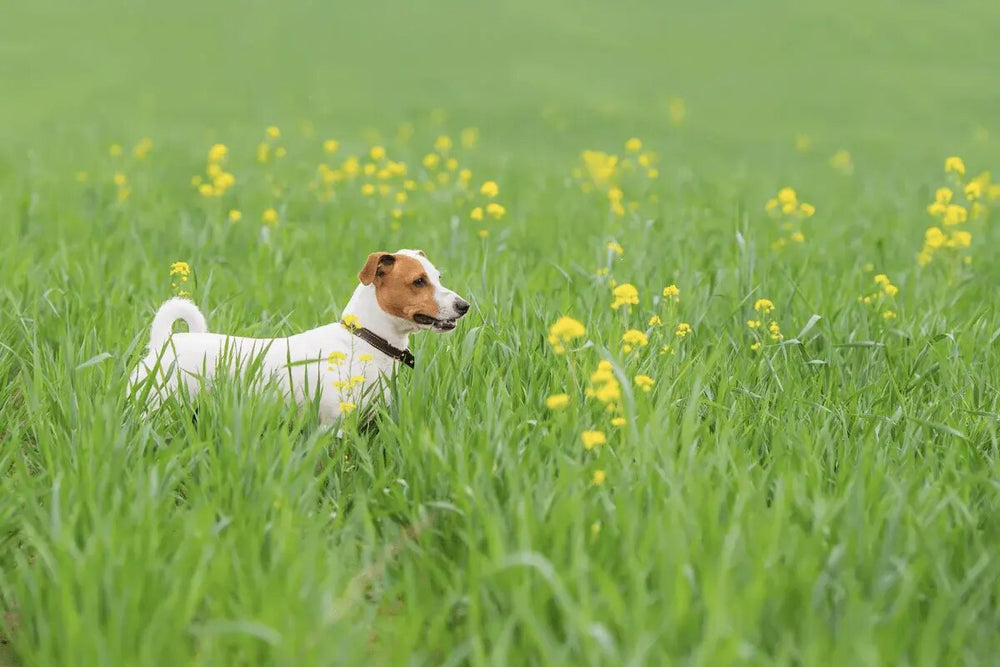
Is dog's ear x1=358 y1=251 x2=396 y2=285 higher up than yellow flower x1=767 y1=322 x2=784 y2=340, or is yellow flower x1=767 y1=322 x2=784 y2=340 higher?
dog's ear x1=358 y1=251 x2=396 y2=285

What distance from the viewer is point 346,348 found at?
151 inches

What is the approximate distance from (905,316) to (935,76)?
2035 cm

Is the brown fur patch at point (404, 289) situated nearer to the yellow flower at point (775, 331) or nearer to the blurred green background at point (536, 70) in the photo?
the yellow flower at point (775, 331)

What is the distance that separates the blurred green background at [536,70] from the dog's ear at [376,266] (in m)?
10.7

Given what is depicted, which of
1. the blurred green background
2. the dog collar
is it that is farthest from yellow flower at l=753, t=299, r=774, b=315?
the blurred green background

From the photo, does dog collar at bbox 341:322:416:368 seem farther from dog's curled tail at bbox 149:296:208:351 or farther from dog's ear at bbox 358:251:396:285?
dog's curled tail at bbox 149:296:208:351

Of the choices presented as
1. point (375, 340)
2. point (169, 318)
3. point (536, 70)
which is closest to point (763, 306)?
point (375, 340)

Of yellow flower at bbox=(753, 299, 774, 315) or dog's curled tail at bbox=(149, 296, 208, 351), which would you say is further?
yellow flower at bbox=(753, 299, 774, 315)

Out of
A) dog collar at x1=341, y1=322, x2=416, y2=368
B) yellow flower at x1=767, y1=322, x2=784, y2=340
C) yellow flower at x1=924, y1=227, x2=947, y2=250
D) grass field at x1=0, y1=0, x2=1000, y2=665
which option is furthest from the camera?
yellow flower at x1=924, y1=227, x2=947, y2=250

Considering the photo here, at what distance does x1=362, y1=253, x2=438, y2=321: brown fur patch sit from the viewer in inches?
147

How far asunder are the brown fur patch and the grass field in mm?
221

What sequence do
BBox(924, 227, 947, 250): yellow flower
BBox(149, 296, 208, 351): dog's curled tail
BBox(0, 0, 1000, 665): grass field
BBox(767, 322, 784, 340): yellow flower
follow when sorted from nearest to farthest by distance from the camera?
BBox(0, 0, 1000, 665): grass field → BBox(149, 296, 208, 351): dog's curled tail → BBox(767, 322, 784, 340): yellow flower → BBox(924, 227, 947, 250): yellow flower

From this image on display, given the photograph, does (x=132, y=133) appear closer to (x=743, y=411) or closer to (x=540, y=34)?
(x=743, y=411)

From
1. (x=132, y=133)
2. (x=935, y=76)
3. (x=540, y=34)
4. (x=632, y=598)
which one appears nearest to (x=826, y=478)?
(x=632, y=598)
